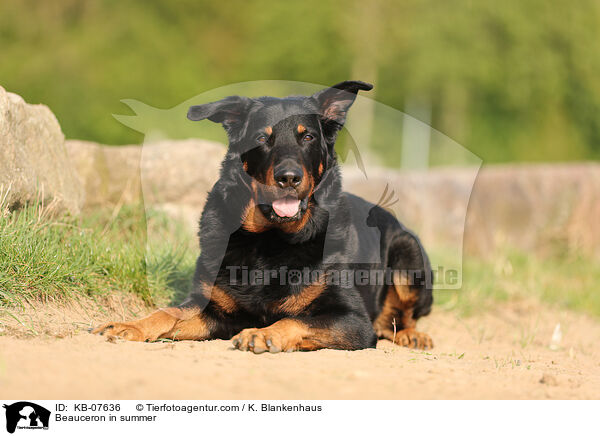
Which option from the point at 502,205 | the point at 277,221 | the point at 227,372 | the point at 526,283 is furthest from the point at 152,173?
the point at 502,205

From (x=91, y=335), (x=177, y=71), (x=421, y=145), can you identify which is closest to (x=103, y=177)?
(x=91, y=335)

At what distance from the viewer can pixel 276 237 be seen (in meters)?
4.00

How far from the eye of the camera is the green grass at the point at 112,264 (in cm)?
392

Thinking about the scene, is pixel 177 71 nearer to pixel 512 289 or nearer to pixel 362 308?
pixel 512 289

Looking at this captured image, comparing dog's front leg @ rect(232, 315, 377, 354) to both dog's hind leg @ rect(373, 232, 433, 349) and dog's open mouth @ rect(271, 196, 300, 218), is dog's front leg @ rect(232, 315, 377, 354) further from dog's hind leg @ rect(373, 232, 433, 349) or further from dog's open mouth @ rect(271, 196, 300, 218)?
dog's hind leg @ rect(373, 232, 433, 349)

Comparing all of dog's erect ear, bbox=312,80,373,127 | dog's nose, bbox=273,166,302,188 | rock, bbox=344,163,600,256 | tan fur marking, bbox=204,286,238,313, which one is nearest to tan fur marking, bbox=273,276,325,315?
tan fur marking, bbox=204,286,238,313

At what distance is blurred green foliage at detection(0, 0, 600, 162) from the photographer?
18.6 metres

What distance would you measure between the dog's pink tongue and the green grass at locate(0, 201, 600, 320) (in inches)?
53.7

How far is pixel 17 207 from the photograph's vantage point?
14.6 feet

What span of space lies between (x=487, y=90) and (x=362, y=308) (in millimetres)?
18530

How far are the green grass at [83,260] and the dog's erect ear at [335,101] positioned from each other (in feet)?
5.79

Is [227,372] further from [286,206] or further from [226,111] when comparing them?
[226,111]

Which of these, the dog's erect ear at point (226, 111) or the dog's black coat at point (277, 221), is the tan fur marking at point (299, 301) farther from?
the dog's erect ear at point (226, 111)
